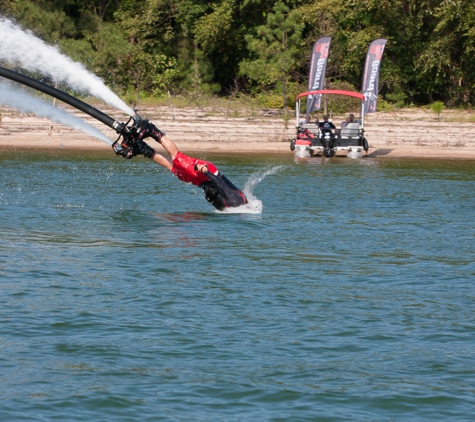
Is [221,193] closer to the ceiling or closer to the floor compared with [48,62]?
closer to the floor

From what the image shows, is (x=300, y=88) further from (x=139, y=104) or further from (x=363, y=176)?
(x=363, y=176)

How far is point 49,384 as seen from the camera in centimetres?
1149

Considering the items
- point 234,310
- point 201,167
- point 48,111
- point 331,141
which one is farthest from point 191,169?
point 331,141

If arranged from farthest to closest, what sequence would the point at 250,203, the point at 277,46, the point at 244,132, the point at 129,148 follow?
the point at 277,46
the point at 244,132
the point at 250,203
the point at 129,148

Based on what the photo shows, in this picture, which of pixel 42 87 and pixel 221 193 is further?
pixel 221 193

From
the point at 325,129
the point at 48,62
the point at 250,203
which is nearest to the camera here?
the point at 48,62

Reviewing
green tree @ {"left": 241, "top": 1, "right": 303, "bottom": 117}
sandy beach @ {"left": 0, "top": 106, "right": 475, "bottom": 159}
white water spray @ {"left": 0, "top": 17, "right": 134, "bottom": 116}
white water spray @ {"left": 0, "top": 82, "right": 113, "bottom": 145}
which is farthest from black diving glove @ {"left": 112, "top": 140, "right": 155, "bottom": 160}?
→ green tree @ {"left": 241, "top": 1, "right": 303, "bottom": 117}

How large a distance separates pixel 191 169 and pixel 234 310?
907 centimetres

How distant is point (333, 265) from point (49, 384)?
8.75 metres

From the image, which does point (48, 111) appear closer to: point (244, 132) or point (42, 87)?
point (42, 87)

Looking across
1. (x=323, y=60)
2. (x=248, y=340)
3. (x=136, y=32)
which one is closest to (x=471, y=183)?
(x=323, y=60)

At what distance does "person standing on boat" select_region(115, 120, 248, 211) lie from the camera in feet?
72.6

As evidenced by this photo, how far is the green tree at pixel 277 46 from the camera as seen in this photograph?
192ft

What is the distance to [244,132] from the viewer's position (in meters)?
53.9
